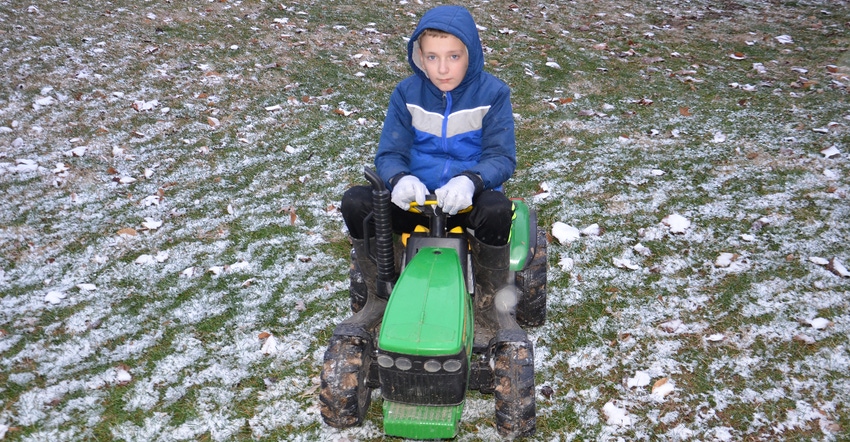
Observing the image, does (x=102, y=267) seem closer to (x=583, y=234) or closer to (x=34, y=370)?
(x=34, y=370)

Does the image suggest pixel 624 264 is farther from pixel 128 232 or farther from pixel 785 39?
pixel 785 39

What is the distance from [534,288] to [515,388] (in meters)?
1.05

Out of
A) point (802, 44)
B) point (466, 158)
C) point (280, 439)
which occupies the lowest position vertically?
point (280, 439)

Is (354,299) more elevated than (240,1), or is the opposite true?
(240,1)

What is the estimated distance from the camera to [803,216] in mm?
5090

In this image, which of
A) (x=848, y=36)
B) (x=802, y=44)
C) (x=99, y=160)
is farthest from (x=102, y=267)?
(x=848, y=36)

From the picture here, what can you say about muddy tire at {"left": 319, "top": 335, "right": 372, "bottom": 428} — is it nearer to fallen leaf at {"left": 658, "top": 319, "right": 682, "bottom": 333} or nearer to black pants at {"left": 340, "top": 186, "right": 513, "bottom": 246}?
black pants at {"left": 340, "top": 186, "right": 513, "bottom": 246}

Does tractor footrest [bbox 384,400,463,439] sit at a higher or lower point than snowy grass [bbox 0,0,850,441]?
higher

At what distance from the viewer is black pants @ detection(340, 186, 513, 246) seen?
315 centimetres

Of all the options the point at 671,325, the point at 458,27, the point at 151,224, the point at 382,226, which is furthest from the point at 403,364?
the point at 151,224

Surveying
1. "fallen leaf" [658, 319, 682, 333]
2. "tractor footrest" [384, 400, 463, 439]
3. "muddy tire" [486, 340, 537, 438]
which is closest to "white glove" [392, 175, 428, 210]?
"muddy tire" [486, 340, 537, 438]

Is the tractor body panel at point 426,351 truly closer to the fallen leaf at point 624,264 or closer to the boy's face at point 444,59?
the boy's face at point 444,59

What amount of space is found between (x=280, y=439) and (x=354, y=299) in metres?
1.10

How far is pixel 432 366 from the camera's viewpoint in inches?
107
